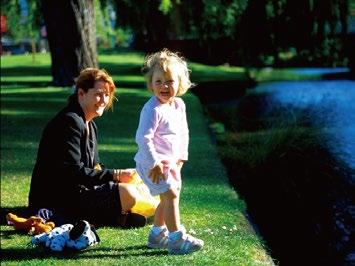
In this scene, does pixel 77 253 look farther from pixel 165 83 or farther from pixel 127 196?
pixel 165 83

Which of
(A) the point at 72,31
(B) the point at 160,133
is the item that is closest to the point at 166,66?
(B) the point at 160,133

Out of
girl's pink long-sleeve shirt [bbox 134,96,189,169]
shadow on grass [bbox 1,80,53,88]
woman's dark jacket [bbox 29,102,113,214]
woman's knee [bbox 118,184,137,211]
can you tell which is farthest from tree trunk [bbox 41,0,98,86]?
girl's pink long-sleeve shirt [bbox 134,96,189,169]

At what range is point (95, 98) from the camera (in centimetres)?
471

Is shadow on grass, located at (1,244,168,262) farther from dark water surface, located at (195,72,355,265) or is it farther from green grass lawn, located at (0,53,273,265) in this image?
dark water surface, located at (195,72,355,265)

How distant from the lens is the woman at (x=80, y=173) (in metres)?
4.69

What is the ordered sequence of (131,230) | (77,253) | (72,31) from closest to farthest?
1. (77,253)
2. (131,230)
3. (72,31)

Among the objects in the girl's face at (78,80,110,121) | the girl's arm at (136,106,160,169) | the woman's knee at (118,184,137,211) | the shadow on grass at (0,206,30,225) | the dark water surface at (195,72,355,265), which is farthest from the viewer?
the dark water surface at (195,72,355,265)

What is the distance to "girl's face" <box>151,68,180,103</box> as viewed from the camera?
4008 mm

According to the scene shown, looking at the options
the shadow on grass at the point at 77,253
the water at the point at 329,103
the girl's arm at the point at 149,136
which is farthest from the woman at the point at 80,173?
the water at the point at 329,103

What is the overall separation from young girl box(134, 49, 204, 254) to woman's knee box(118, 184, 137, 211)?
2.12 ft

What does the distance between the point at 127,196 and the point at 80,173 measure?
363 mm

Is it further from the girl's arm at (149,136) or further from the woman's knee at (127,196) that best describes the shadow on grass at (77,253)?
the girl's arm at (149,136)

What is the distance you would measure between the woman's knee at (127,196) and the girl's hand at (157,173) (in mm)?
810

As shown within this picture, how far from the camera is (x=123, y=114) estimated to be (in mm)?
12000
